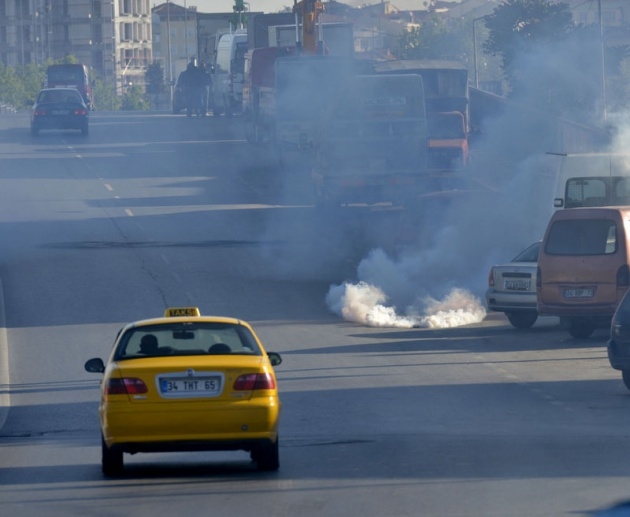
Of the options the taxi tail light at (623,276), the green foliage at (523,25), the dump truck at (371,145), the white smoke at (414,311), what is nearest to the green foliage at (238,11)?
the green foliage at (523,25)

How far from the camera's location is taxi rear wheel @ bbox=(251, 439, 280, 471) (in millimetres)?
11547

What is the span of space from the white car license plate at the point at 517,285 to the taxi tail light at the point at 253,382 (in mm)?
11551

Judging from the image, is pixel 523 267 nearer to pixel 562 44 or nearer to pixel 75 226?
pixel 75 226

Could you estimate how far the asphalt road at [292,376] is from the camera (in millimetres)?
10883

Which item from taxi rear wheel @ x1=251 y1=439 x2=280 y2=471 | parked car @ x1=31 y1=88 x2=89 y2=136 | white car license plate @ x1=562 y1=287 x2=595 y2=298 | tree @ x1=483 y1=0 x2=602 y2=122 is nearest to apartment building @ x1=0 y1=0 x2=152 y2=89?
parked car @ x1=31 y1=88 x2=89 y2=136

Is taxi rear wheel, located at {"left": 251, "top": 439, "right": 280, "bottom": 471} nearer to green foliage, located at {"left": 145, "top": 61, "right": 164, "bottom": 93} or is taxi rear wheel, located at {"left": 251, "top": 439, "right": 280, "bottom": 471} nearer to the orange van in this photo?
the orange van

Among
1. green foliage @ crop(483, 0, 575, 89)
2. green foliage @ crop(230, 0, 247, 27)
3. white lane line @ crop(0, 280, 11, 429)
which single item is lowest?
white lane line @ crop(0, 280, 11, 429)

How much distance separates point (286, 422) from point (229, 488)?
377 cm

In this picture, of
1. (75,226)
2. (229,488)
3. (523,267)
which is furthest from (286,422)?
(75,226)

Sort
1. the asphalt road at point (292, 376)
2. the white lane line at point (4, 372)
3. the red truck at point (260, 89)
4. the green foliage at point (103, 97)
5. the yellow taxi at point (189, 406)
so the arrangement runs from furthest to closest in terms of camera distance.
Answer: the green foliage at point (103, 97) < the red truck at point (260, 89) < the white lane line at point (4, 372) < the yellow taxi at point (189, 406) < the asphalt road at point (292, 376)

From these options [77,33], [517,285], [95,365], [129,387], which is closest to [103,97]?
[77,33]

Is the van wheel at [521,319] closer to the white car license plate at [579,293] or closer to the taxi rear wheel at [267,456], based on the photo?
the white car license plate at [579,293]

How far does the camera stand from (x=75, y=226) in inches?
1391

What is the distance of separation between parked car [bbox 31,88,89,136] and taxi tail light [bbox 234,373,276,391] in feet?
146
